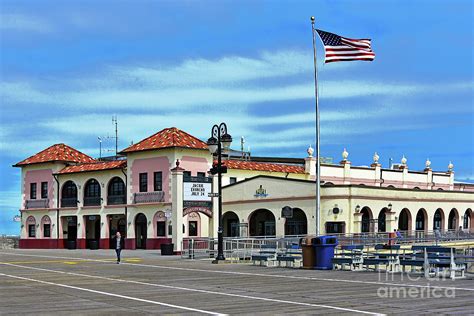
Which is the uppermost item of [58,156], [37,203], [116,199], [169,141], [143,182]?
[169,141]

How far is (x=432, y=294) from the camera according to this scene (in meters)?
16.7

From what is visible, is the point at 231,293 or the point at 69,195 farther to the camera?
the point at 69,195

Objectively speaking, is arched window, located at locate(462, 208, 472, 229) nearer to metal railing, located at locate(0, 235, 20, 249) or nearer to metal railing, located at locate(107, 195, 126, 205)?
metal railing, located at locate(107, 195, 126, 205)

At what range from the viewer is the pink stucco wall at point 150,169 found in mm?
52375

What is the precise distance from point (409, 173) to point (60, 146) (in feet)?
112

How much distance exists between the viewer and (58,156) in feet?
206

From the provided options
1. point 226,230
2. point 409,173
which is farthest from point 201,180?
point 409,173

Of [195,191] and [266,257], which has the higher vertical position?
[195,191]

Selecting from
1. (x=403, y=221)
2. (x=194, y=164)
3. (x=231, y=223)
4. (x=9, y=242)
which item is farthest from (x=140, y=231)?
(x=403, y=221)

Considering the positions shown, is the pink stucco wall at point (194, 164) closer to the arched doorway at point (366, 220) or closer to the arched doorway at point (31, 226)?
the arched doorway at point (366, 220)

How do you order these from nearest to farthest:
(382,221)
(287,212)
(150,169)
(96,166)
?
1. (287,212)
2. (150,169)
3. (382,221)
4. (96,166)

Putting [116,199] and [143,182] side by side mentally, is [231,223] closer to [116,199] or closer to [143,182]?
[143,182]

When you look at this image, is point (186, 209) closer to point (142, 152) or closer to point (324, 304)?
point (142, 152)

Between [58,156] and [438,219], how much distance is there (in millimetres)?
34637
